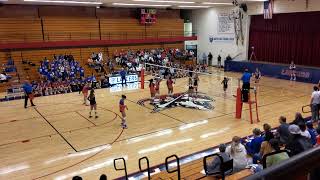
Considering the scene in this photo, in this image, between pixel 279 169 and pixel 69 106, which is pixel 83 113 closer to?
pixel 69 106

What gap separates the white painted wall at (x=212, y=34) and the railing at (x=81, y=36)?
2558 mm

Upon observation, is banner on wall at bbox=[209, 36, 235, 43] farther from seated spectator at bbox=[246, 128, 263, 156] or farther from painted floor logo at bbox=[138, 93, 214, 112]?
seated spectator at bbox=[246, 128, 263, 156]

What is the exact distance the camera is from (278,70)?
2775 cm

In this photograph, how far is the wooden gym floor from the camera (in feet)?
34.3

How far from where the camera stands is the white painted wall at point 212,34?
34062 mm

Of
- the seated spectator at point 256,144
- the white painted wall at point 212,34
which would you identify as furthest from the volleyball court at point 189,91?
the seated spectator at point 256,144

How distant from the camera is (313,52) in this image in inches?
1098

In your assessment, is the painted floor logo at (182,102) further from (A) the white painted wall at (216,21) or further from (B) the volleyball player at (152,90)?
(A) the white painted wall at (216,21)

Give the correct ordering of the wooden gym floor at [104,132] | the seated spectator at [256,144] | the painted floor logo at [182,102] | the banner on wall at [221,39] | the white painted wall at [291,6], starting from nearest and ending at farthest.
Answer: the seated spectator at [256,144], the wooden gym floor at [104,132], the painted floor logo at [182,102], the white painted wall at [291,6], the banner on wall at [221,39]

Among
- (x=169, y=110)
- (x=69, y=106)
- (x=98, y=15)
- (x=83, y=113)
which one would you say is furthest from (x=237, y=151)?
(x=98, y=15)

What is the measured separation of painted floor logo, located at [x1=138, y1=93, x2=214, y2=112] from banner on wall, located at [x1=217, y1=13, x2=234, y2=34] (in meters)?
16.7

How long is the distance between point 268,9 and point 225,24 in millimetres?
6411

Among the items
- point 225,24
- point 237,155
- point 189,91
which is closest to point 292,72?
point 225,24

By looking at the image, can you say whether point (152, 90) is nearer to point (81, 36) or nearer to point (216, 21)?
point (81, 36)
